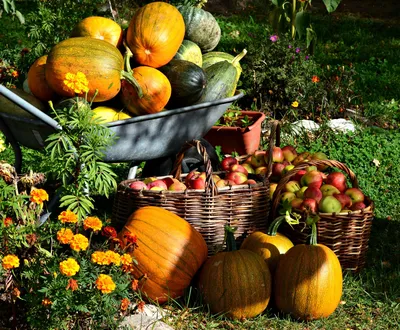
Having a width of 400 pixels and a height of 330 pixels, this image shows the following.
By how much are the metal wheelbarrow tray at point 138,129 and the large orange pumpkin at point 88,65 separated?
8.5 inches

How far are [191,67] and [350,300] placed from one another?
63.8 inches

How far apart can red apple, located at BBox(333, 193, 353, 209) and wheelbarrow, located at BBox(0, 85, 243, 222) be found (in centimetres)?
91

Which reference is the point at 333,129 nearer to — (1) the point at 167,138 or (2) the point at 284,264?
(1) the point at 167,138

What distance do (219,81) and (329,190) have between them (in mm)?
1049

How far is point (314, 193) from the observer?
3564 mm

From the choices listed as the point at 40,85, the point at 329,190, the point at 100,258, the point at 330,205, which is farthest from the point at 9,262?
the point at 329,190

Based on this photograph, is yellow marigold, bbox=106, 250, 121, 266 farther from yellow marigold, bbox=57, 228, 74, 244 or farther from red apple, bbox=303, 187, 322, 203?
red apple, bbox=303, 187, 322, 203

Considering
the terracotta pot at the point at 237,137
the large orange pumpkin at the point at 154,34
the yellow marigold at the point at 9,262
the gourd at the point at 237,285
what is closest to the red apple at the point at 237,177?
the gourd at the point at 237,285

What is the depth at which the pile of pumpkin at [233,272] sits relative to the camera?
3.09m

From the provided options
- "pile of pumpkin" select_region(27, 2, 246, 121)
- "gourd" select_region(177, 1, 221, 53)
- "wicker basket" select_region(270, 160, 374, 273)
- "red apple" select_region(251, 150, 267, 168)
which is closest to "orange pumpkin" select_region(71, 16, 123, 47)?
"pile of pumpkin" select_region(27, 2, 246, 121)

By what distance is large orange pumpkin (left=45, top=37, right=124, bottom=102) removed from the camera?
3.48m

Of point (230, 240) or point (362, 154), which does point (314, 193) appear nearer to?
point (230, 240)

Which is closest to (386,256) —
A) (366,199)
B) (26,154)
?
(366,199)

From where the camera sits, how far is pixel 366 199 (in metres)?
3.68
